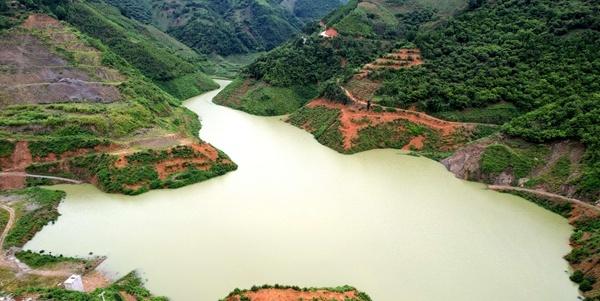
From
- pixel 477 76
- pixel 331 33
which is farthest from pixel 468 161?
pixel 331 33

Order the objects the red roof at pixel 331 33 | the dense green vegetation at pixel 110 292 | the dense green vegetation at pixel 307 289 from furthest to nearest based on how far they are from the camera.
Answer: the red roof at pixel 331 33 < the dense green vegetation at pixel 307 289 < the dense green vegetation at pixel 110 292

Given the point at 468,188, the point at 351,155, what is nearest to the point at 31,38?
the point at 351,155

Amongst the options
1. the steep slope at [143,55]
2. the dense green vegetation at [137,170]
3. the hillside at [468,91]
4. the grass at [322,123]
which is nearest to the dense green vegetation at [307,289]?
the hillside at [468,91]

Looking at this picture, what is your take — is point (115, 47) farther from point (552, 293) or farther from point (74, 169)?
point (552, 293)

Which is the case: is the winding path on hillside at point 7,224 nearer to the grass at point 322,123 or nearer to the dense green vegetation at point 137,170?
the dense green vegetation at point 137,170

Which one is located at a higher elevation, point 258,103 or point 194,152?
point 258,103

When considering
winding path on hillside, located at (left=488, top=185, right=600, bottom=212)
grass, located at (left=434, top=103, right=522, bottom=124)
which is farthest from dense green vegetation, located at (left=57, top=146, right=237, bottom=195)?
grass, located at (left=434, top=103, right=522, bottom=124)
